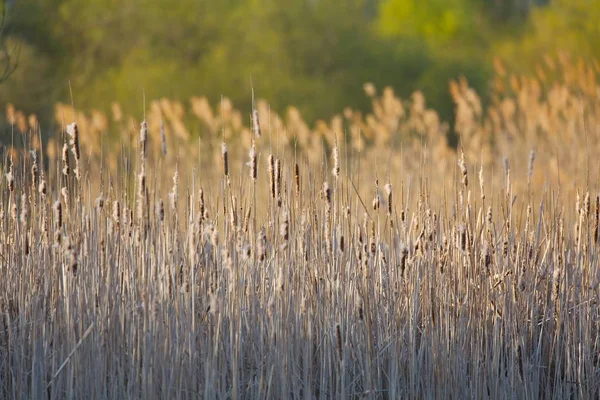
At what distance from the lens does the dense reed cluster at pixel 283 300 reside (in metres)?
3.05

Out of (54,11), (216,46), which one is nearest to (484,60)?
(216,46)

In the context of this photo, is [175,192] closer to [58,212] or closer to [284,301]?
[58,212]

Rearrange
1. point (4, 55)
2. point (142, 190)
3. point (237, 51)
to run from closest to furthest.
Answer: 1. point (142, 190)
2. point (4, 55)
3. point (237, 51)

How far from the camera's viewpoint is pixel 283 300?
10.3 feet

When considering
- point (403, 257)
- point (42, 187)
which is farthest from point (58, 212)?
point (403, 257)

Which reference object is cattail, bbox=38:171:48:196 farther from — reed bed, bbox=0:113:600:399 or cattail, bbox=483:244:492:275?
cattail, bbox=483:244:492:275

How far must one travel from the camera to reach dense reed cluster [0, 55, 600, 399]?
305cm

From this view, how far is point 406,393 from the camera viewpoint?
322 centimetres

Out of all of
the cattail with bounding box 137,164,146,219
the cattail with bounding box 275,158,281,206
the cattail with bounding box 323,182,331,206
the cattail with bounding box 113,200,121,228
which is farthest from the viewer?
the cattail with bounding box 113,200,121,228

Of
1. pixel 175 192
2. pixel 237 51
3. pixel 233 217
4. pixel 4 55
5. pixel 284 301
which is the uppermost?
pixel 237 51

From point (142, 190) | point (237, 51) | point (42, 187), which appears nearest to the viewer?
point (142, 190)

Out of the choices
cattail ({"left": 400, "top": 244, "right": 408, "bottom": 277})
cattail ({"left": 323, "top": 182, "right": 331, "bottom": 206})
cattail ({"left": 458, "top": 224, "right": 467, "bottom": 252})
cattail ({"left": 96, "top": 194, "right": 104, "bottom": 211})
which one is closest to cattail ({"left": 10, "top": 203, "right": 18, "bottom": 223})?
cattail ({"left": 96, "top": 194, "right": 104, "bottom": 211})

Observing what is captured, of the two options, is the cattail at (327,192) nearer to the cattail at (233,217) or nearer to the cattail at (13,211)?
the cattail at (233,217)

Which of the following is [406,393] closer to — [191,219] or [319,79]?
[191,219]
